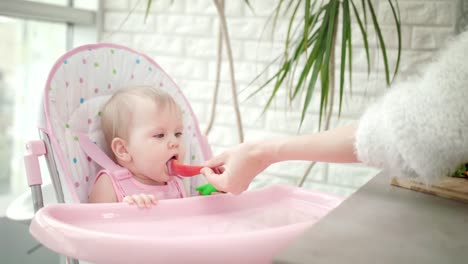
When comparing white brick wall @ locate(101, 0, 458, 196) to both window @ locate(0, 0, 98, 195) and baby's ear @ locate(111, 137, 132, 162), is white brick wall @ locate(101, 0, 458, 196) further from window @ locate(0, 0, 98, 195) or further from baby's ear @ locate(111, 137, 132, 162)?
baby's ear @ locate(111, 137, 132, 162)

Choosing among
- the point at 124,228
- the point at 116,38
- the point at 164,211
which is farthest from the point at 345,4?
the point at 116,38

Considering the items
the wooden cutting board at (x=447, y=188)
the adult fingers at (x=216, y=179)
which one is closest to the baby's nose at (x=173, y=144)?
the adult fingers at (x=216, y=179)

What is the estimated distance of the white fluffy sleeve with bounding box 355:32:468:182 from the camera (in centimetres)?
67

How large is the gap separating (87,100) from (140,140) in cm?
18

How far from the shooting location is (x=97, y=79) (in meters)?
1.39

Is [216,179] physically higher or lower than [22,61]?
lower

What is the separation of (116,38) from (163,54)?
0.89ft

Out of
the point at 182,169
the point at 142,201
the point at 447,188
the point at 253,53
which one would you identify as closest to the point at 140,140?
the point at 182,169

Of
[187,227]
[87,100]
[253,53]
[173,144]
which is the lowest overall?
[187,227]

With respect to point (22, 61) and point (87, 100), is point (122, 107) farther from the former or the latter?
point (22, 61)

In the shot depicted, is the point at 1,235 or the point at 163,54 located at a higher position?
the point at 163,54

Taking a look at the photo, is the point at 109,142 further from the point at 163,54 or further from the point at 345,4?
the point at 163,54

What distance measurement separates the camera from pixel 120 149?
1358mm

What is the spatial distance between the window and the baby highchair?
2.62 feet
